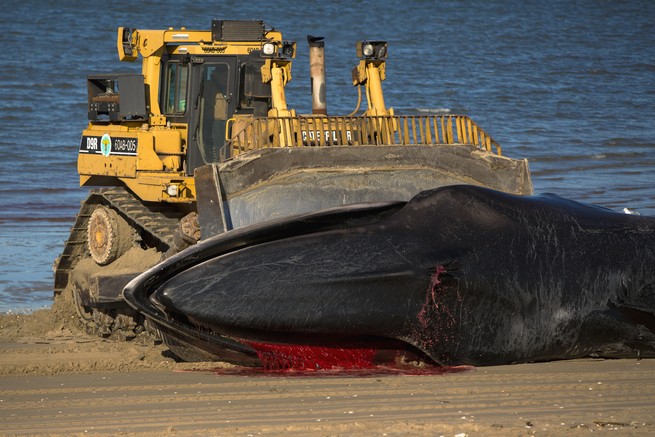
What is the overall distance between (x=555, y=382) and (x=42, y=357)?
397cm

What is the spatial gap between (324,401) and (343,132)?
3.28 metres

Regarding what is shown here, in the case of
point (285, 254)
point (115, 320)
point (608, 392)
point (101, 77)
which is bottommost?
point (115, 320)

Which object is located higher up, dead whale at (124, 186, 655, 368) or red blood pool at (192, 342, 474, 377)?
dead whale at (124, 186, 655, 368)

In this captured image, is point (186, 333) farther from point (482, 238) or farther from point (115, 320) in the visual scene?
point (115, 320)

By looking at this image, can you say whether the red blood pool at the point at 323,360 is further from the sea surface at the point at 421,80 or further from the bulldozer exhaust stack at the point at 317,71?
the sea surface at the point at 421,80

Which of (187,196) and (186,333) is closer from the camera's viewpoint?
(186,333)

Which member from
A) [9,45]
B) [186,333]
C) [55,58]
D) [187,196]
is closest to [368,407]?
[186,333]

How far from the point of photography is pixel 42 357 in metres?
9.64

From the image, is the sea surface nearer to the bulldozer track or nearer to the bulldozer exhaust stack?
the bulldozer track

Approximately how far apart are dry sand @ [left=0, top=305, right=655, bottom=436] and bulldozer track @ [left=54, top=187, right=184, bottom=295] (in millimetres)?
2173

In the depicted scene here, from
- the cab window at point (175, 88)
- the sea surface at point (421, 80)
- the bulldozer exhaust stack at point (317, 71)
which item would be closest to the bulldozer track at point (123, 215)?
the sea surface at point (421, 80)

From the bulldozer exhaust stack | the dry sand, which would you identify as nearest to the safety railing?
the bulldozer exhaust stack

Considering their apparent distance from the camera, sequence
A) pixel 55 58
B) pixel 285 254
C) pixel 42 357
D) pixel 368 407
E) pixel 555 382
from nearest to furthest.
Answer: pixel 368 407 → pixel 555 382 → pixel 285 254 → pixel 42 357 → pixel 55 58

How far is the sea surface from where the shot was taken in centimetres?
2142
